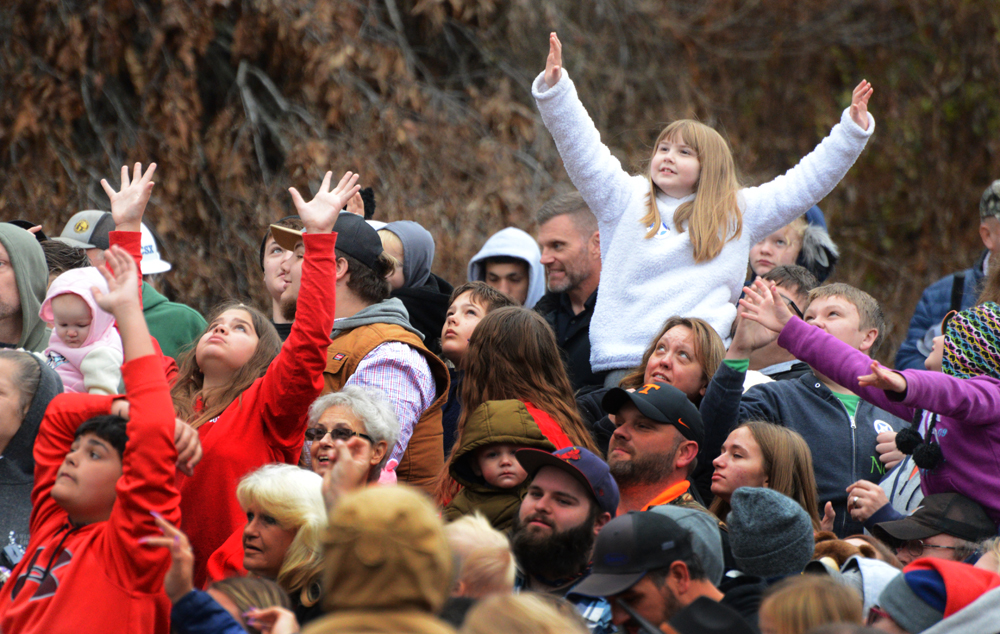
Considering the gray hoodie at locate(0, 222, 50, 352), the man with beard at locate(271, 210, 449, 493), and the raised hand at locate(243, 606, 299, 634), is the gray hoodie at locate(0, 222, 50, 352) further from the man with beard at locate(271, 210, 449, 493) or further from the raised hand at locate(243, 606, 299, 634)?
the raised hand at locate(243, 606, 299, 634)

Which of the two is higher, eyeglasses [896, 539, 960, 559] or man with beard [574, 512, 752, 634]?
man with beard [574, 512, 752, 634]

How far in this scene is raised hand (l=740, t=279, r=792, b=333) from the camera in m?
3.82

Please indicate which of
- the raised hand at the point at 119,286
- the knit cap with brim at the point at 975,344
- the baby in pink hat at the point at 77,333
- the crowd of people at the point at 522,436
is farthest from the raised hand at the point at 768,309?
the baby in pink hat at the point at 77,333

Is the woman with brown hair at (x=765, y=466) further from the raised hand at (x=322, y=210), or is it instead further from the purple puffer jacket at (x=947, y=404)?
the raised hand at (x=322, y=210)

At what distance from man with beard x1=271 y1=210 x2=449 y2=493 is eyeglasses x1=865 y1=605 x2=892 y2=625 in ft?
5.65

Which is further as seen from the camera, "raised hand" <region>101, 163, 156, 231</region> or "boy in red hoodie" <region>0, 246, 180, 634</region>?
"raised hand" <region>101, 163, 156, 231</region>

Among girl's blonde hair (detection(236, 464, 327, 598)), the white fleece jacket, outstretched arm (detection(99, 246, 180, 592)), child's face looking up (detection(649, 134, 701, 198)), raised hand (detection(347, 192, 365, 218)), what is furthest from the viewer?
raised hand (detection(347, 192, 365, 218))

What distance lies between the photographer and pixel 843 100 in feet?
34.8

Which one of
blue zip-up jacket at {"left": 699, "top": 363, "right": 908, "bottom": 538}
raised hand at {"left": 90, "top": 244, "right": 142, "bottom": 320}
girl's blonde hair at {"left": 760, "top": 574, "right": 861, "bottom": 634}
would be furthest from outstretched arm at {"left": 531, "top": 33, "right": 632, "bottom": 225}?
girl's blonde hair at {"left": 760, "top": 574, "right": 861, "bottom": 634}

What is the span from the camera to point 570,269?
5.29 meters

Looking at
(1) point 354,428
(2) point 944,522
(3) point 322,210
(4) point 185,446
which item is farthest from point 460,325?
(2) point 944,522

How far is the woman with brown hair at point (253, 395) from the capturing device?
3498mm

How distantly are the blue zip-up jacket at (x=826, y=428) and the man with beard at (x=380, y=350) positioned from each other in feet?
3.51

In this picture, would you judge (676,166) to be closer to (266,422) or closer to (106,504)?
(266,422)
